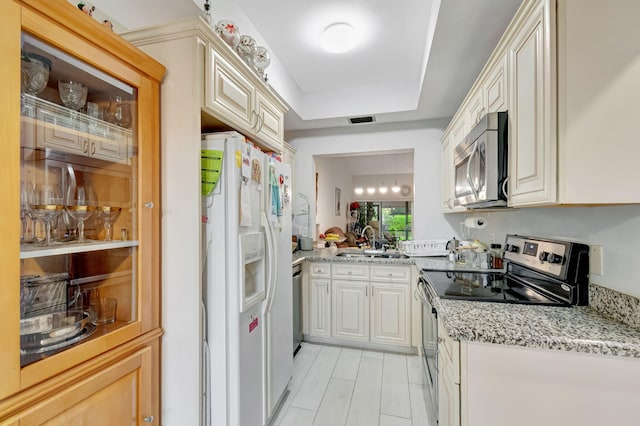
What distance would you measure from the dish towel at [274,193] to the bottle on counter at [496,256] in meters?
1.72

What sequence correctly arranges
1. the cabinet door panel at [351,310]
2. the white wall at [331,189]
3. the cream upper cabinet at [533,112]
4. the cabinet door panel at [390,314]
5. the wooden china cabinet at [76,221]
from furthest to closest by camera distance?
the white wall at [331,189] < the cabinet door panel at [351,310] < the cabinet door panel at [390,314] < the cream upper cabinet at [533,112] < the wooden china cabinet at [76,221]

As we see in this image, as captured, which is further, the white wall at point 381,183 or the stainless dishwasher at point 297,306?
the white wall at point 381,183

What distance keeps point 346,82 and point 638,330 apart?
2.78 meters

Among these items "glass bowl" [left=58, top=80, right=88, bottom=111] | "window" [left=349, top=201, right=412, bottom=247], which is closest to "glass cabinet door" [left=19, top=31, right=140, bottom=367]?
"glass bowl" [left=58, top=80, right=88, bottom=111]

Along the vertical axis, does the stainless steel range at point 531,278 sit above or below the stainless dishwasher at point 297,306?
above

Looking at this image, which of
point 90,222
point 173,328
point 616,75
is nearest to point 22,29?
point 90,222

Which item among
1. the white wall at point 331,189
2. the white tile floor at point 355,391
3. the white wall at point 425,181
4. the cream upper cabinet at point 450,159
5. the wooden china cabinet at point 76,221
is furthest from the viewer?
the white wall at point 331,189

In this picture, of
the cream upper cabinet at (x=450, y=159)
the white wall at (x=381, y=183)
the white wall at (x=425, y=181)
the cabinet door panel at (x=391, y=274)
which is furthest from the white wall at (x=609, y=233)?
the white wall at (x=381, y=183)

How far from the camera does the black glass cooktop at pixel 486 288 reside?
1389mm

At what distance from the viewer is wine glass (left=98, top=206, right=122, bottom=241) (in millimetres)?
1200

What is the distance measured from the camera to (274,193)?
180 centimetres

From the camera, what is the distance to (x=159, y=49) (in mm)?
1281

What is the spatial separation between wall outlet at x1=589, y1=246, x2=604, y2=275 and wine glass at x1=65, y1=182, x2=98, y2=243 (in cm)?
213

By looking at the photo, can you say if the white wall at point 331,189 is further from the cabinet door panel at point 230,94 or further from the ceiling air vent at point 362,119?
the cabinet door panel at point 230,94
